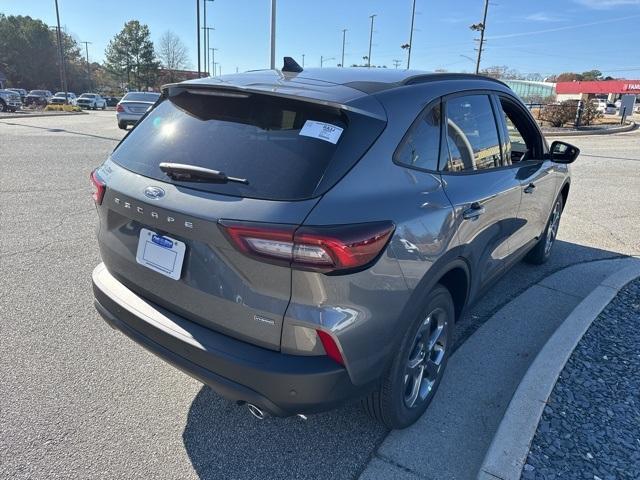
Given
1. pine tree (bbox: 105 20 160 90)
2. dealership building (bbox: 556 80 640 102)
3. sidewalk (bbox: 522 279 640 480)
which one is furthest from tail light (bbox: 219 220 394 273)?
pine tree (bbox: 105 20 160 90)

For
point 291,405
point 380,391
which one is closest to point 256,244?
point 291,405

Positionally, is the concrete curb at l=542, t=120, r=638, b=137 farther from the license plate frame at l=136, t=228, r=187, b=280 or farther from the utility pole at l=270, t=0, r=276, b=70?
the license plate frame at l=136, t=228, r=187, b=280

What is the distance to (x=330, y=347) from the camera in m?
1.94

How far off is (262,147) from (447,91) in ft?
4.03

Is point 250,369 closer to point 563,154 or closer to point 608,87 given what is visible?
point 563,154

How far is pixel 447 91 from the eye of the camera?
2.71m

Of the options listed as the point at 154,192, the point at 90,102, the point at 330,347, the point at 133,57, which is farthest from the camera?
the point at 133,57

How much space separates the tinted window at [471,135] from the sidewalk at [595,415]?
1474 millimetres

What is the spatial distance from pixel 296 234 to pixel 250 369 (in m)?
0.60

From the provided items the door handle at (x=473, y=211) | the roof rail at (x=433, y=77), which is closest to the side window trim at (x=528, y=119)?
the roof rail at (x=433, y=77)

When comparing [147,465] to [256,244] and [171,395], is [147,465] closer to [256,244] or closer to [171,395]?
[171,395]

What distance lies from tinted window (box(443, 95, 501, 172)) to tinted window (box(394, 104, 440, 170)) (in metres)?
0.14

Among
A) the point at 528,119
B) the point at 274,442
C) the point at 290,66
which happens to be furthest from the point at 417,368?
the point at 528,119

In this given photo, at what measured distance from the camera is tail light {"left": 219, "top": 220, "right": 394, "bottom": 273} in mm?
1823
